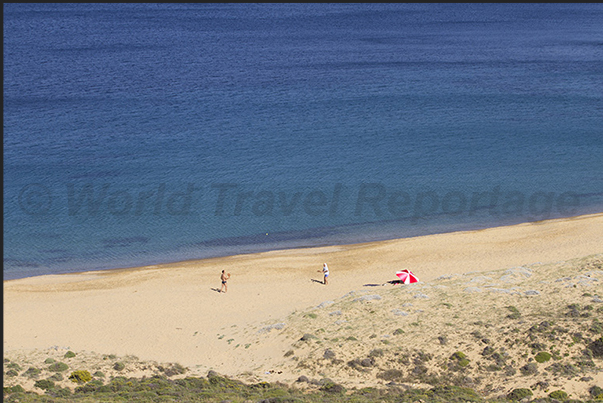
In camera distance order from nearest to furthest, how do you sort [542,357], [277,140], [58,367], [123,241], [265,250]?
[542,357]
[58,367]
[265,250]
[123,241]
[277,140]

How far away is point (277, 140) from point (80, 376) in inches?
1452

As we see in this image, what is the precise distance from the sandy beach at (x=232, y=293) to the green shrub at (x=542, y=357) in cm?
601

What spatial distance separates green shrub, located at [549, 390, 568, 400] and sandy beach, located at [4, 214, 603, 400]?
7923mm

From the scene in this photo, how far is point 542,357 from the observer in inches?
813

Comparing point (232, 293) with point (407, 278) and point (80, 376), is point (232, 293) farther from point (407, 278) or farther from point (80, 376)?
point (80, 376)

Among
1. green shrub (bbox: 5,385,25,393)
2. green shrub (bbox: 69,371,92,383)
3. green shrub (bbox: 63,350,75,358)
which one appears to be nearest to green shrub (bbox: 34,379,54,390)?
green shrub (bbox: 5,385,25,393)

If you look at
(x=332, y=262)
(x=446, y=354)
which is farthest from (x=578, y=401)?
(x=332, y=262)

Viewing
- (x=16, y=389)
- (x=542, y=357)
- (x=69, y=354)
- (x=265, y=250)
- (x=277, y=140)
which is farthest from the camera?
(x=277, y=140)

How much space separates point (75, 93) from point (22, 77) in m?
9.62

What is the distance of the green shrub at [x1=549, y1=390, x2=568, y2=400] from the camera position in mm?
18547

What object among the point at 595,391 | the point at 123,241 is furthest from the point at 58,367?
the point at 123,241

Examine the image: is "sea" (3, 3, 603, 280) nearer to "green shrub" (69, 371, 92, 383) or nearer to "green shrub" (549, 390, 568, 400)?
"green shrub" (69, 371, 92, 383)

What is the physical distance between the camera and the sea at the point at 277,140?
4166cm

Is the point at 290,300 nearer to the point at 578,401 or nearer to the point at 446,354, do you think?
the point at 446,354
